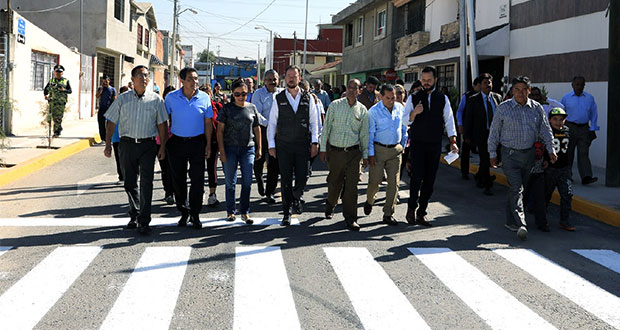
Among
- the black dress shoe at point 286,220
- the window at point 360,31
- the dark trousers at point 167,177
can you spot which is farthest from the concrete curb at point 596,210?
the window at point 360,31

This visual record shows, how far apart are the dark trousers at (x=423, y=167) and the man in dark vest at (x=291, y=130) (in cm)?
129

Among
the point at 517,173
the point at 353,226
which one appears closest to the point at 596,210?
the point at 517,173

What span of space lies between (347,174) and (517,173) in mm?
2063

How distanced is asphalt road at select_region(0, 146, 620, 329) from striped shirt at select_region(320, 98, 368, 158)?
1065 millimetres

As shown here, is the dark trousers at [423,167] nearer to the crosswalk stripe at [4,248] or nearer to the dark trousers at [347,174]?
the dark trousers at [347,174]

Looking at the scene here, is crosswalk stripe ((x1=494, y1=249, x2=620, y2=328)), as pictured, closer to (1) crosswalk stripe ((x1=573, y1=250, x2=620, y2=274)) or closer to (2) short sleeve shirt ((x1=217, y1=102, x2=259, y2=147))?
(1) crosswalk stripe ((x1=573, y1=250, x2=620, y2=274))

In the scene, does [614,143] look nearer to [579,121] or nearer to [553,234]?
[579,121]

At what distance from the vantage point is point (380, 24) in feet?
106

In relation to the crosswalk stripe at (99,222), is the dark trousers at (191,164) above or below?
above

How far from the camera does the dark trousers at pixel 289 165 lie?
8266 millimetres

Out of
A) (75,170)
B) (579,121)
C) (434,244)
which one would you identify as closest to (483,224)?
(434,244)

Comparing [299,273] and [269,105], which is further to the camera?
[269,105]

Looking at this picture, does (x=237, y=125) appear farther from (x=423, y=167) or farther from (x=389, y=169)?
(x=423, y=167)

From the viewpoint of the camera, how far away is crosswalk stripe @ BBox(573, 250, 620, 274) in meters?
6.56
